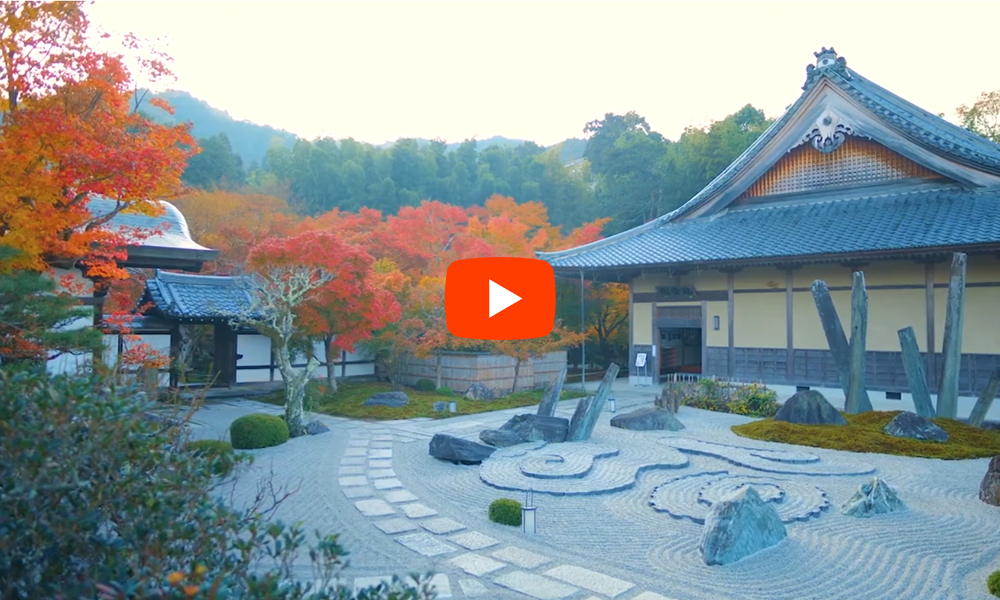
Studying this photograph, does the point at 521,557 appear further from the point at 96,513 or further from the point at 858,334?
the point at 858,334

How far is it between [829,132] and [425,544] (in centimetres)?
1503

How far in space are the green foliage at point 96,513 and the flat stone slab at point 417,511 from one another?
4.33 metres

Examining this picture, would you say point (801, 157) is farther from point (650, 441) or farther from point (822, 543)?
point (822, 543)

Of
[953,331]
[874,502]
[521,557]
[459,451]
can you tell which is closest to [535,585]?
[521,557]

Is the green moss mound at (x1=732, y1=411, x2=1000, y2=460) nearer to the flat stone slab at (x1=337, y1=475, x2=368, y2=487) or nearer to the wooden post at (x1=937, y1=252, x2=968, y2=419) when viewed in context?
the wooden post at (x1=937, y1=252, x2=968, y2=419)

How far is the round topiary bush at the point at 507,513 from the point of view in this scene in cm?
654

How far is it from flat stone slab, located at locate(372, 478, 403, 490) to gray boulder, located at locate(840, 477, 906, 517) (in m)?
5.25

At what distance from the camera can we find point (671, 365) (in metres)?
22.2

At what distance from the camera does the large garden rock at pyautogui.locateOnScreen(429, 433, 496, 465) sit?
30.6ft

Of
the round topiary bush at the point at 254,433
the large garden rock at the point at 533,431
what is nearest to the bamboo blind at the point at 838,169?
the large garden rock at the point at 533,431

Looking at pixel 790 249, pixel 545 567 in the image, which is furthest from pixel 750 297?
pixel 545 567

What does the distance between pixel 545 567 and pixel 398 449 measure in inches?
209

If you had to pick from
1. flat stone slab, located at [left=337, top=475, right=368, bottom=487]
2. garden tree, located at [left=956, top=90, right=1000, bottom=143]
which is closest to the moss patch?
flat stone slab, located at [left=337, top=475, right=368, bottom=487]

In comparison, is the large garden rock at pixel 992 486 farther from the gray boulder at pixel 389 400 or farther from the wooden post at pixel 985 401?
the gray boulder at pixel 389 400
